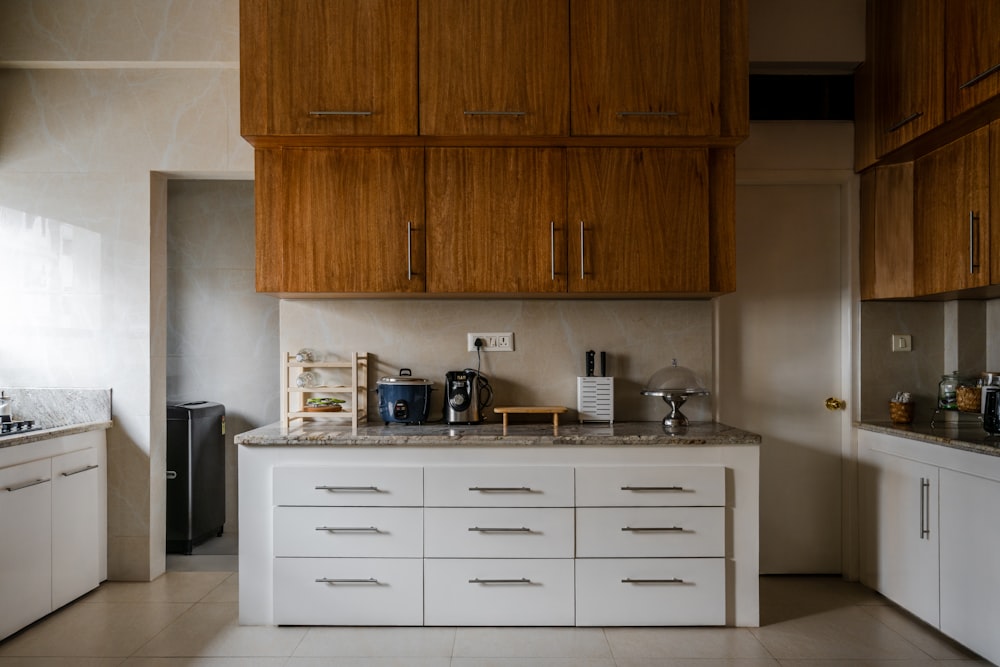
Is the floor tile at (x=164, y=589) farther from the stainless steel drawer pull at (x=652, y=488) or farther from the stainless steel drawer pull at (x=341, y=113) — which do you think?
the stainless steel drawer pull at (x=341, y=113)

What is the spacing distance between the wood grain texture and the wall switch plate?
2515 mm

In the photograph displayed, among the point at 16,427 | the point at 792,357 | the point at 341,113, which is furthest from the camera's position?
the point at 792,357

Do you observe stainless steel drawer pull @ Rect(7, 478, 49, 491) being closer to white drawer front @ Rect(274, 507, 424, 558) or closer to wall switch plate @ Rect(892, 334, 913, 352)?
white drawer front @ Rect(274, 507, 424, 558)

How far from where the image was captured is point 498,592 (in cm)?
263

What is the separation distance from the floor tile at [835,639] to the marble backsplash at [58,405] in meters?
3.11

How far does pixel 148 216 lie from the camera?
10.8ft

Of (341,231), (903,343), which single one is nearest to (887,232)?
(903,343)

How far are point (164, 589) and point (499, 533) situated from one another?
1.70 meters

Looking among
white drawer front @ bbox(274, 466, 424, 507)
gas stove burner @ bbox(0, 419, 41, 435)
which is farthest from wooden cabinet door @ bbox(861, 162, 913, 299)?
gas stove burner @ bbox(0, 419, 41, 435)

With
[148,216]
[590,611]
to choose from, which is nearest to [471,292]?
[590,611]

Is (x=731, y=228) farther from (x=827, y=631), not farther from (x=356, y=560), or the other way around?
(x=356, y=560)

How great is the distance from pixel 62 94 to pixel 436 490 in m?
2.67

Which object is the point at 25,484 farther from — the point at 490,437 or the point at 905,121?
the point at 905,121

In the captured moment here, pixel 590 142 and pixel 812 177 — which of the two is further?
pixel 812 177
